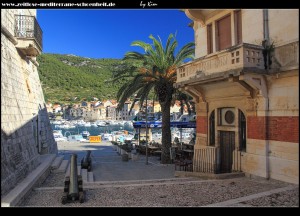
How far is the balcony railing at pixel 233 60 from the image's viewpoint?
426 inches

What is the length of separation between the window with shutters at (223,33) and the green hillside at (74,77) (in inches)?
5545

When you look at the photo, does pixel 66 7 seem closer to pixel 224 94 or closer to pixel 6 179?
pixel 6 179

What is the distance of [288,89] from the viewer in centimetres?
1053

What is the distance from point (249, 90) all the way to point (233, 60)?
161 centimetres

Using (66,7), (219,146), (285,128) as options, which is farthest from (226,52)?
(66,7)

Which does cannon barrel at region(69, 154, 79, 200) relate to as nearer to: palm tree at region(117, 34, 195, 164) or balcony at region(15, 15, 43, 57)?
balcony at region(15, 15, 43, 57)

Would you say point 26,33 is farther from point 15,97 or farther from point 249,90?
point 249,90

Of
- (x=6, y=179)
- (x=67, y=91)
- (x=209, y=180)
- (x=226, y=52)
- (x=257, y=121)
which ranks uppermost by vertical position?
(x=67, y=91)

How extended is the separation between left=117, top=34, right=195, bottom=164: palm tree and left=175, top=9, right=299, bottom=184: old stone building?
4009mm

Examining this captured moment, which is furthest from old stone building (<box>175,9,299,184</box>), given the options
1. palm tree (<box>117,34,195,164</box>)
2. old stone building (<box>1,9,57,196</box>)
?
old stone building (<box>1,9,57,196</box>)

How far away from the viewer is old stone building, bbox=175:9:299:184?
10.5 metres

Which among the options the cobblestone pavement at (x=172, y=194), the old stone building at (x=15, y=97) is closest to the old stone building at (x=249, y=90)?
the cobblestone pavement at (x=172, y=194)

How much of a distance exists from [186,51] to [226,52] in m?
8.11

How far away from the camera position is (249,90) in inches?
472
